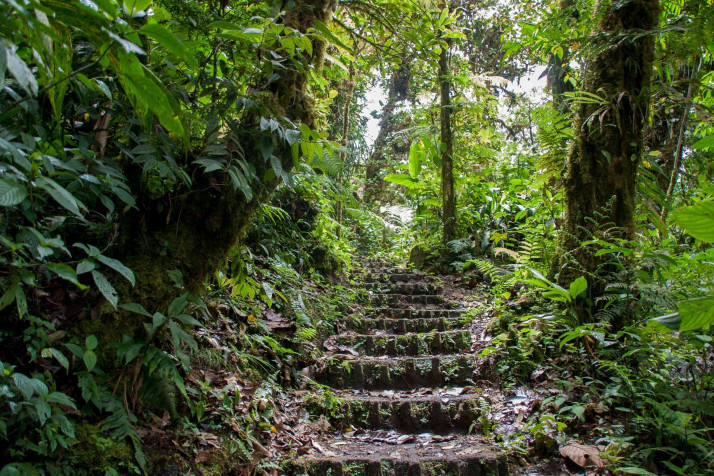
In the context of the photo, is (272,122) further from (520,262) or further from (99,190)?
(520,262)

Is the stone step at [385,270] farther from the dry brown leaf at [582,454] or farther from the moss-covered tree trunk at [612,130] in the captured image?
the dry brown leaf at [582,454]

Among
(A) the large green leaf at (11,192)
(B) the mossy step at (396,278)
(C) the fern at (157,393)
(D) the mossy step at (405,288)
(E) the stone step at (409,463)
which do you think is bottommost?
(E) the stone step at (409,463)

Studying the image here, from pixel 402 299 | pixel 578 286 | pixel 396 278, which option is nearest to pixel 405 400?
pixel 578 286

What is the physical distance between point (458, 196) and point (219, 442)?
21.8 feet

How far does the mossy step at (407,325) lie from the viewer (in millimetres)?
4715

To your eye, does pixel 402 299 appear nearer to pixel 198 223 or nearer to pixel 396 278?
pixel 396 278

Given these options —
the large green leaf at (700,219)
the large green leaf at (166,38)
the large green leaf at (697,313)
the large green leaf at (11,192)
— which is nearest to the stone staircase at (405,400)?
the large green leaf at (697,313)

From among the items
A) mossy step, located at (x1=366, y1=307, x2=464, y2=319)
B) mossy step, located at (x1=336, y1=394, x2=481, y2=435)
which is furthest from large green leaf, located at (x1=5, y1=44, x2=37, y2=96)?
mossy step, located at (x1=366, y1=307, x2=464, y2=319)

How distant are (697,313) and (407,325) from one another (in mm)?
3714

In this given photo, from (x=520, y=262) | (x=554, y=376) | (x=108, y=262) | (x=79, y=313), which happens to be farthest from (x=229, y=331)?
(x=520, y=262)

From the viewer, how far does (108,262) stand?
1.50m

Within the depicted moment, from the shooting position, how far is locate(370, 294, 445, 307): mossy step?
227 inches

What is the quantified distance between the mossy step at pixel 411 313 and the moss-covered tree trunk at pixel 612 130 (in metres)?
1.85

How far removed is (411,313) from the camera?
5.18 meters
